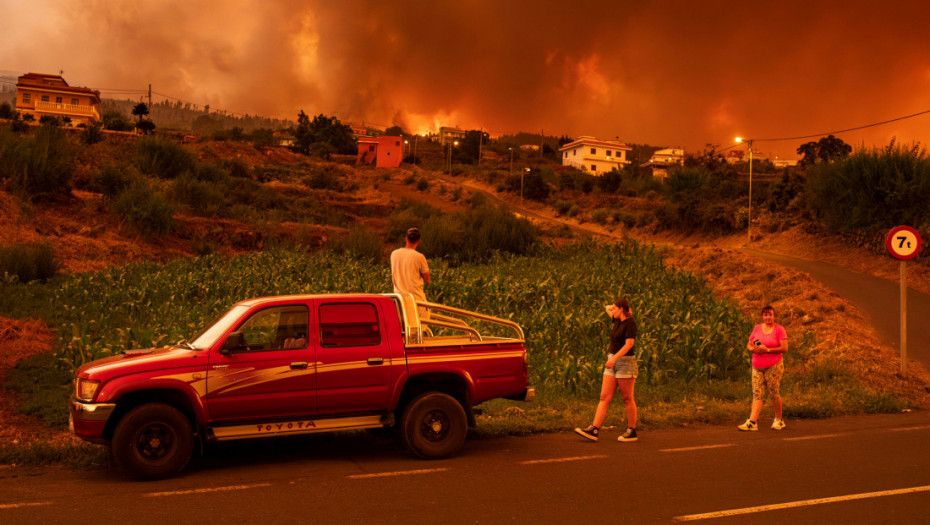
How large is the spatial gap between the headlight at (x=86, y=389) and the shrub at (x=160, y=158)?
3915 cm

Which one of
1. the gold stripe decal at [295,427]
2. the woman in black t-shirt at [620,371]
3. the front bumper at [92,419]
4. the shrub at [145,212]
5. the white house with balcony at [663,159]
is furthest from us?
the white house with balcony at [663,159]

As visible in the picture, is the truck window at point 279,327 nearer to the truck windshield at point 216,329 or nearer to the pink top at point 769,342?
the truck windshield at point 216,329

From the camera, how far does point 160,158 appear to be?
146 feet

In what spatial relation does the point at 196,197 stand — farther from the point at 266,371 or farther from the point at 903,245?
the point at 266,371

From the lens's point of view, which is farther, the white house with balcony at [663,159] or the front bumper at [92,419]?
the white house with balcony at [663,159]

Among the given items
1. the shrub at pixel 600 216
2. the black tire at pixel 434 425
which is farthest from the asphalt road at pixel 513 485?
the shrub at pixel 600 216

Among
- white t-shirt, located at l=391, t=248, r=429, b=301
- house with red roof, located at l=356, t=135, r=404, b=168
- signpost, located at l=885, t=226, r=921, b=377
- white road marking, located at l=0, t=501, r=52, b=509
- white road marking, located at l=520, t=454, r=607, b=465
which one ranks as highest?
house with red roof, located at l=356, t=135, r=404, b=168

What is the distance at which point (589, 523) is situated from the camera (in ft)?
19.3

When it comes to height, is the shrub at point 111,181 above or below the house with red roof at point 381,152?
below

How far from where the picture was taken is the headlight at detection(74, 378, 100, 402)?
277 inches

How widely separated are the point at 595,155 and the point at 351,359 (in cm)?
12012

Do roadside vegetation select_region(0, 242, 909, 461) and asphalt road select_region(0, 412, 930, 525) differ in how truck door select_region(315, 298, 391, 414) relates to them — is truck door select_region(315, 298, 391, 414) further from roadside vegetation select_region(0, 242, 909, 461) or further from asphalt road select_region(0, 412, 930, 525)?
roadside vegetation select_region(0, 242, 909, 461)

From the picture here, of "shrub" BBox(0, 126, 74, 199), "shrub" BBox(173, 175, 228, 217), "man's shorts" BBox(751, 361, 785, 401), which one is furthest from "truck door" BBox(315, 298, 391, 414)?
"shrub" BBox(173, 175, 228, 217)

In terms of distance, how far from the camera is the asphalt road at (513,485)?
20.0 feet
